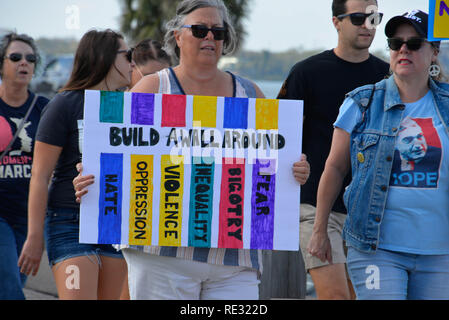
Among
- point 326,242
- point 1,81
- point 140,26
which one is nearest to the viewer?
point 326,242

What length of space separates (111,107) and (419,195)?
1398mm

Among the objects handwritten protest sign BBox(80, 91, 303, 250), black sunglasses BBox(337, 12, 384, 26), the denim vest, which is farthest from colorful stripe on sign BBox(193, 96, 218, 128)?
black sunglasses BBox(337, 12, 384, 26)

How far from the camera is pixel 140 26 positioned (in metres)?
20.3

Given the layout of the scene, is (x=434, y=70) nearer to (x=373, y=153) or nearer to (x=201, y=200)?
(x=373, y=153)

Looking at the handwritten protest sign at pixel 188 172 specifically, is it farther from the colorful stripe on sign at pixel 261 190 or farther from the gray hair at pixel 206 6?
the gray hair at pixel 206 6

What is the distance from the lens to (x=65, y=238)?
3.94 meters

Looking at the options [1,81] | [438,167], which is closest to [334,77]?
[438,167]

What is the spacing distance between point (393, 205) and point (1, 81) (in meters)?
2.90

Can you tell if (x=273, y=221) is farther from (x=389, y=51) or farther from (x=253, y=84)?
(x=389, y=51)

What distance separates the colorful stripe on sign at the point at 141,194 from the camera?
3314 mm

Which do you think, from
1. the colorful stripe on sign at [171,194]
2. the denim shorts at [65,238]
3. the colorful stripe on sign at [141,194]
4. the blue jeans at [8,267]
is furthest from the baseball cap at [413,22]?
the blue jeans at [8,267]

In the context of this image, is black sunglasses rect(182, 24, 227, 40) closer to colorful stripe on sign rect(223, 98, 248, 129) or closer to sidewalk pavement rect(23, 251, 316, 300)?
colorful stripe on sign rect(223, 98, 248, 129)

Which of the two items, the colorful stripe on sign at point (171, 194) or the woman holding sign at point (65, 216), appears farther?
the woman holding sign at point (65, 216)

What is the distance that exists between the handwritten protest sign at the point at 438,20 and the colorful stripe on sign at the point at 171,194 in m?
1.30
